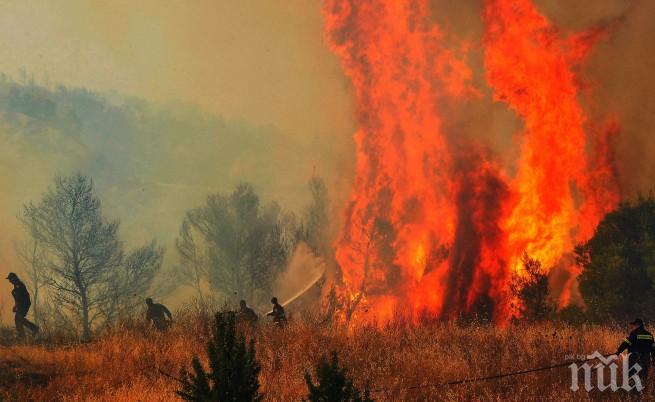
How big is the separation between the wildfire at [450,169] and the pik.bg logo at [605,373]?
11.2 meters

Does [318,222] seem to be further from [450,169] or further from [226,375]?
[226,375]

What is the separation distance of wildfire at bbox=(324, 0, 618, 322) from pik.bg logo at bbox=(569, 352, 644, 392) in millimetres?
11178

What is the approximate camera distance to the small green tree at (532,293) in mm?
23219

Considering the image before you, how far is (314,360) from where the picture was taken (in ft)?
45.7

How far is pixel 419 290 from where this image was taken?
26.1 m

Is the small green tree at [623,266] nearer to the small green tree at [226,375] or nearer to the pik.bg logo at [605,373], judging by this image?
the pik.bg logo at [605,373]

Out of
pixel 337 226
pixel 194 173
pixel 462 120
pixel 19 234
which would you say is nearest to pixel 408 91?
pixel 462 120

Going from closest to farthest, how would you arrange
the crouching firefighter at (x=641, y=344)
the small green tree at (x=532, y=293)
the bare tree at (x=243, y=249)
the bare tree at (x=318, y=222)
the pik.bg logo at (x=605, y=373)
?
the crouching firefighter at (x=641, y=344), the pik.bg logo at (x=605, y=373), the small green tree at (x=532, y=293), the bare tree at (x=243, y=249), the bare tree at (x=318, y=222)

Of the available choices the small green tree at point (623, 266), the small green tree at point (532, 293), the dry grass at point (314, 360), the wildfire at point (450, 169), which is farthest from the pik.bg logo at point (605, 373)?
the wildfire at point (450, 169)

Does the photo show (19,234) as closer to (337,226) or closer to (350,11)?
(337,226)

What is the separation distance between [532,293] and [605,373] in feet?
35.8

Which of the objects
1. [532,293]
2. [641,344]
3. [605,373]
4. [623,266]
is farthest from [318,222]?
[641,344]

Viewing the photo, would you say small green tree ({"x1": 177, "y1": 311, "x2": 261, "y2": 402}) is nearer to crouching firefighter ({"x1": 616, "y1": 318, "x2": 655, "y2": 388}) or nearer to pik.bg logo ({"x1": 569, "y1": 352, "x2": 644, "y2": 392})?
crouching firefighter ({"x1": 616, "y1": 318, "x2": 655, "y2": 388})

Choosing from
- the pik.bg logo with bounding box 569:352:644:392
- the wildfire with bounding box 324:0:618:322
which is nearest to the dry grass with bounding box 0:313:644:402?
the pik.bg logo with bounding box 569:352:644:392
